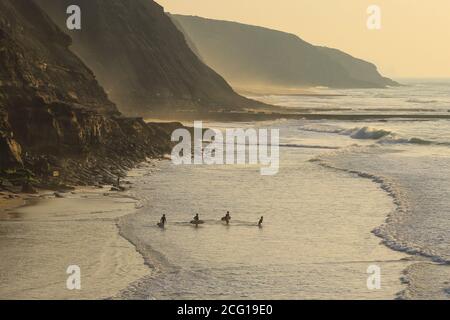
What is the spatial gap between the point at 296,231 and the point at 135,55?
6767cm

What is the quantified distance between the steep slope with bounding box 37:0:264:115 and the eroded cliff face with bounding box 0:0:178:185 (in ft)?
102

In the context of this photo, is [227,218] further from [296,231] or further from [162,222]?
[296,231]

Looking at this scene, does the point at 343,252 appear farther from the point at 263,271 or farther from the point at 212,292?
the point at 212,292

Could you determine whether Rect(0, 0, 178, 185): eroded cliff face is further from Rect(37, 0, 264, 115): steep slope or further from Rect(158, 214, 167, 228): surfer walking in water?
→ Rect(37, 0, 264, 115): steep slope

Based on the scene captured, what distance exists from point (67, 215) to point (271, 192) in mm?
10428

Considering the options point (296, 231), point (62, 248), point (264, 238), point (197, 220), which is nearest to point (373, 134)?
point (197, 220)

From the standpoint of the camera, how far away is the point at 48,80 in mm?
45188

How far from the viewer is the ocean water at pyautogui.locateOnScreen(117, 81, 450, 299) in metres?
19.8

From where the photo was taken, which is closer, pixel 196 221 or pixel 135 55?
pixel 196 221

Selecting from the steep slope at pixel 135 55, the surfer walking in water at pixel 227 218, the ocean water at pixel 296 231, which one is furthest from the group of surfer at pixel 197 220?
the steep slope at pixel 135 55

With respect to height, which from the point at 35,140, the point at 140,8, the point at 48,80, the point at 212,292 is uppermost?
the point at 140,8

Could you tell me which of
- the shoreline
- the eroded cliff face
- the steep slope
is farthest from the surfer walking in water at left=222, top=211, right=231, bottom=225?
the steep slope

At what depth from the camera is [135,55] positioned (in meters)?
91.3

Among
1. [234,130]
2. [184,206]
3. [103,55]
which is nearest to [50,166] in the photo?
[184,206]
